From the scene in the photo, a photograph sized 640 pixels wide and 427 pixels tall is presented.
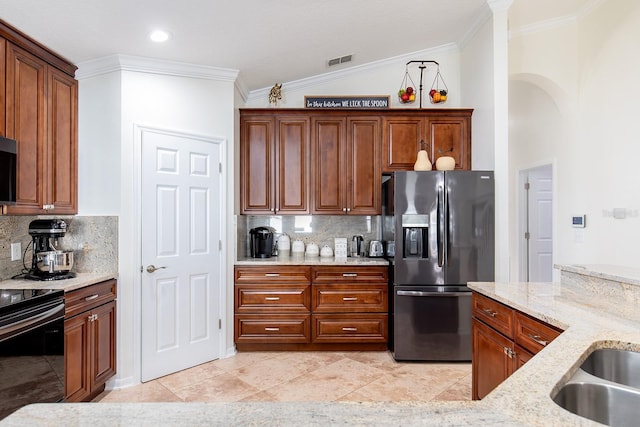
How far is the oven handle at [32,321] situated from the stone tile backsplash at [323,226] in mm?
2120

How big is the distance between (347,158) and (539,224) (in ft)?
9.85

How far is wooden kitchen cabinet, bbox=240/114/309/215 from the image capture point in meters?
3.59

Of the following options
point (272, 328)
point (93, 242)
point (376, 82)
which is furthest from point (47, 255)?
point (376, 82)

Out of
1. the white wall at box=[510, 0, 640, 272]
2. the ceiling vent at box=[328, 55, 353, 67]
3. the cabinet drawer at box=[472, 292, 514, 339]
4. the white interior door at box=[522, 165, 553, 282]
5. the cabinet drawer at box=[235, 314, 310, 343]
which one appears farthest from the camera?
the white interior door at box=[522, 165, 553, 282]

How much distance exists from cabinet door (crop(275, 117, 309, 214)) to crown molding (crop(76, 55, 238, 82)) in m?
0.98

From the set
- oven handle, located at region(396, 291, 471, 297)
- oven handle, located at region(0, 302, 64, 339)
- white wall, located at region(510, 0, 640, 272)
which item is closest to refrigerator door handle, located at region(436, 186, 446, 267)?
oven handle, located at region(396, 291, 471, 297)

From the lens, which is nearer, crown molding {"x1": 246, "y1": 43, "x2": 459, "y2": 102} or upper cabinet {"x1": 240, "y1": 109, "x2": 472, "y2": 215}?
upper cabinet {"x1": 240, "y1": 109, "x2": 472, "y2": 215}

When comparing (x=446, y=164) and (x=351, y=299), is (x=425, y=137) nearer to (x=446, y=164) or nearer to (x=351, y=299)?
(x=446, y=164)

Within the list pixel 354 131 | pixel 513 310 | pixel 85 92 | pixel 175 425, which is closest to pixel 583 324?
pixel 513 310

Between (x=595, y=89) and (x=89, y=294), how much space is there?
16.3 ft

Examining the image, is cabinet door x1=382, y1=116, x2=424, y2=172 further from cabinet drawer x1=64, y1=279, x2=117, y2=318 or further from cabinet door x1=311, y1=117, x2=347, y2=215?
cabinet drawer x1=64, y1=279, x2=117, y2=318

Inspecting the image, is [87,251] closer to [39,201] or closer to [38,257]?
[38,257]

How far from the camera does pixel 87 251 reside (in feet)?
8.75

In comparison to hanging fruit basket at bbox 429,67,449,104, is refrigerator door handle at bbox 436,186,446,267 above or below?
below
